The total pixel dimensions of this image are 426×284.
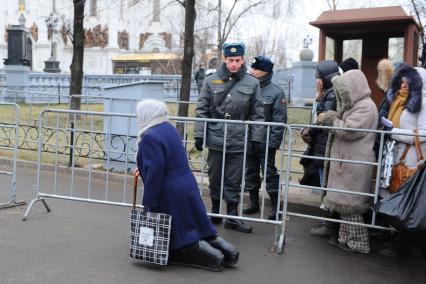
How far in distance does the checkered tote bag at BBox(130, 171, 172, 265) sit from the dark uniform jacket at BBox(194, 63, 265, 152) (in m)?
1.45

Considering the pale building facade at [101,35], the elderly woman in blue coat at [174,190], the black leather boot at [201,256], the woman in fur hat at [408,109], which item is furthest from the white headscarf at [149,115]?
the pale building facade at [101,35]

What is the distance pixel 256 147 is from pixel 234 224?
0.91 metres

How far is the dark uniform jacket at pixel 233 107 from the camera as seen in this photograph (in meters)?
5.57

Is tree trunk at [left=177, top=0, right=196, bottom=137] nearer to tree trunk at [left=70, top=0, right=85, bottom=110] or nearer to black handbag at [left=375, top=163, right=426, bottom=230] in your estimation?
tree trunk at [left=70, top=0, right=85, bottom=110]

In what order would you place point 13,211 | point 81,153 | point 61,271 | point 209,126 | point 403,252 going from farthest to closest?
point 81,153 → point 13,211 → point 209,126 → point 403,252 → point 61,271

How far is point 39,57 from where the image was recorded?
59.2 m

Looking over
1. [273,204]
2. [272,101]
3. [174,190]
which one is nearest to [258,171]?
[273,204]

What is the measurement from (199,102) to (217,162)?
0.72 metres

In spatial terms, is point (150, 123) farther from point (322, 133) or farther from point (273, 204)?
point (273, 204)

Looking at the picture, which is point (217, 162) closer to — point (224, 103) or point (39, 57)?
point (224, 103)

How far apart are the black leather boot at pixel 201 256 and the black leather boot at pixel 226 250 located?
6cm

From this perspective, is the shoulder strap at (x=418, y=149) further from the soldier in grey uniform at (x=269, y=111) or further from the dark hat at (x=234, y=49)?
the dark hat at (x=234, y=49)

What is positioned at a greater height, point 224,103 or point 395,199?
point 224,103

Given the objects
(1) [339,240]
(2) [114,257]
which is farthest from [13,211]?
(1) [339,240]
